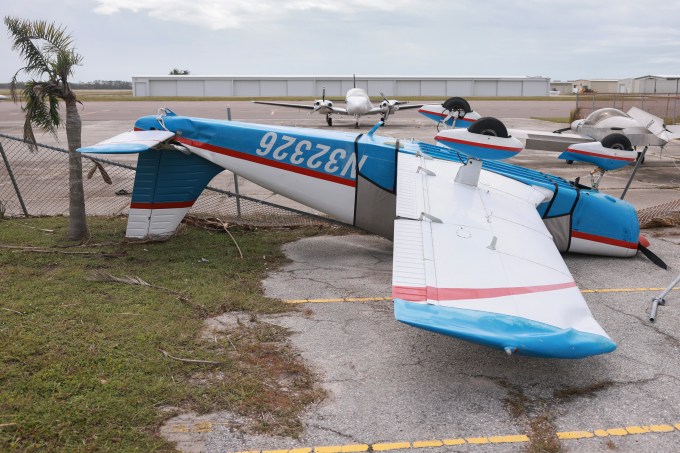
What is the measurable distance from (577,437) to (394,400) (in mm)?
1378

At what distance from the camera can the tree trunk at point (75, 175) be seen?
8367 mm

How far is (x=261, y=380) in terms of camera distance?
4.87m

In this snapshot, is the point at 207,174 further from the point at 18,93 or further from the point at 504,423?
the point at 504,423

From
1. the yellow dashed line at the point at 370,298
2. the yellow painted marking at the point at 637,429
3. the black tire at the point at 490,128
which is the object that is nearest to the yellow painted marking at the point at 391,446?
the yellow painted marking at the point at 637,429

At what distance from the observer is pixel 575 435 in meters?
4.28

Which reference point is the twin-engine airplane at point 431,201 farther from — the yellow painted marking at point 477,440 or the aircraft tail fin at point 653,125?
the aircraft tail fin at point 653,125

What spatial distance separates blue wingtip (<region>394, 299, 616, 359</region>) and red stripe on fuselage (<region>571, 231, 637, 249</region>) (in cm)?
414

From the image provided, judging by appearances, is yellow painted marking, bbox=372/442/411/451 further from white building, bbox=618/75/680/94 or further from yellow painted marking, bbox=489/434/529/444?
white building, bbox=618/75/680/94

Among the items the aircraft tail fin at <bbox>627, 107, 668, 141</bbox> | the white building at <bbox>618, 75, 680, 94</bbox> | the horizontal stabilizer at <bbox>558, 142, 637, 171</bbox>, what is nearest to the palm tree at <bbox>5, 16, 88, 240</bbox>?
the horizontal stabilizer at <bbox>558, 142, 637, 171</bbox>

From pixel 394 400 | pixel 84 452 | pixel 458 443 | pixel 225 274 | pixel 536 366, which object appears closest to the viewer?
pixel 84 452

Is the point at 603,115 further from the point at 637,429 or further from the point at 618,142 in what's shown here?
the point at 637,429

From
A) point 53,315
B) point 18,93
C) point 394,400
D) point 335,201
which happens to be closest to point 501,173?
point 335,201

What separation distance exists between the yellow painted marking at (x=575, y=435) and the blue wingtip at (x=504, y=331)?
0.55 meters

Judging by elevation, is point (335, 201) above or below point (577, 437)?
above
